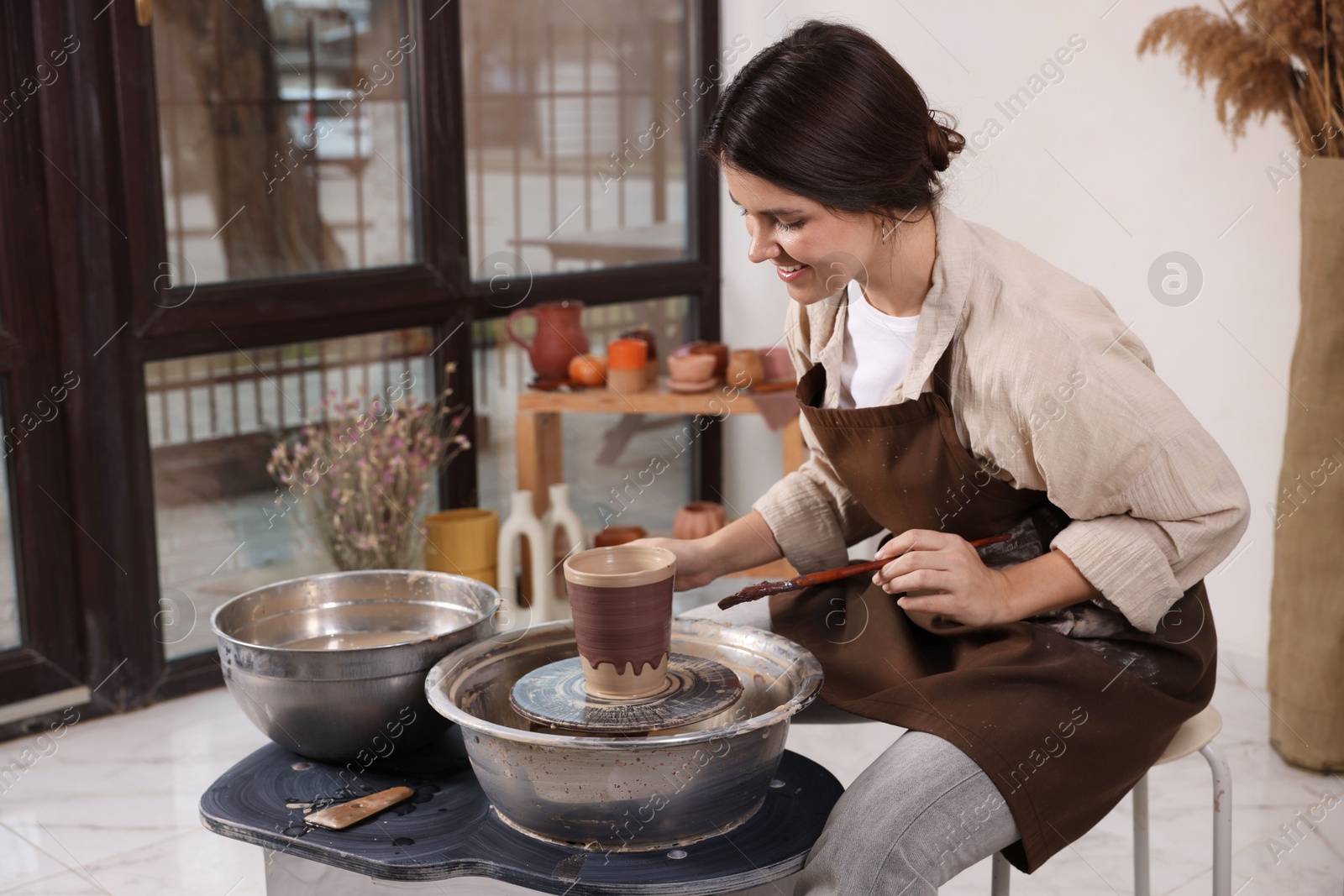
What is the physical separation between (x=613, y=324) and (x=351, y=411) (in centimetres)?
95

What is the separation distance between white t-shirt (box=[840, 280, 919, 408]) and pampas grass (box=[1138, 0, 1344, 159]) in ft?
4.19

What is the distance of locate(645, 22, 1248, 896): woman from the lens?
53.5 inches

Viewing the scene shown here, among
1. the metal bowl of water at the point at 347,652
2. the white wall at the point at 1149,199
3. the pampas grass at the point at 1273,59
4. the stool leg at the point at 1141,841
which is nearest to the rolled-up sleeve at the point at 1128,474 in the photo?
the stool leg at the point at 1141,841

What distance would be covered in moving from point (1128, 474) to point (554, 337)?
7.18 ft

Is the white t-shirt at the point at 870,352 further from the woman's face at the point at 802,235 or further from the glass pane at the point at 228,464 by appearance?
the glass pane at the point at 228,464

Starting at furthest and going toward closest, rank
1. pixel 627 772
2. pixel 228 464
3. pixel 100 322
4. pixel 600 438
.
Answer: pixel 600 438 → pixel 228 464 → pixel 100 322 → pixel 627 772

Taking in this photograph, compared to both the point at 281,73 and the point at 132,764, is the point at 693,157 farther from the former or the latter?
the point at 132,764

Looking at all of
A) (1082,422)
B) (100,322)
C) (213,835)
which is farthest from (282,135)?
(1082,422)

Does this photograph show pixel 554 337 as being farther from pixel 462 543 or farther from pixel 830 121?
pixel 830 121

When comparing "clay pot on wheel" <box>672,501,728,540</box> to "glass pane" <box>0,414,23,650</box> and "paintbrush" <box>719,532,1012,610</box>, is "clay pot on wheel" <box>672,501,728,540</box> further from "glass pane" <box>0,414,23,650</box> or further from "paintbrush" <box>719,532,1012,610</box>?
"paintbrush" <box>719,532,1012,610</box>

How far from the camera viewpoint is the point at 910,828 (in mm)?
1307

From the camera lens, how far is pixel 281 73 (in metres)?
3.07

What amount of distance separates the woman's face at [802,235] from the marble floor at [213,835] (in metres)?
1.20

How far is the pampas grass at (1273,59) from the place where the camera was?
94.8 inches
